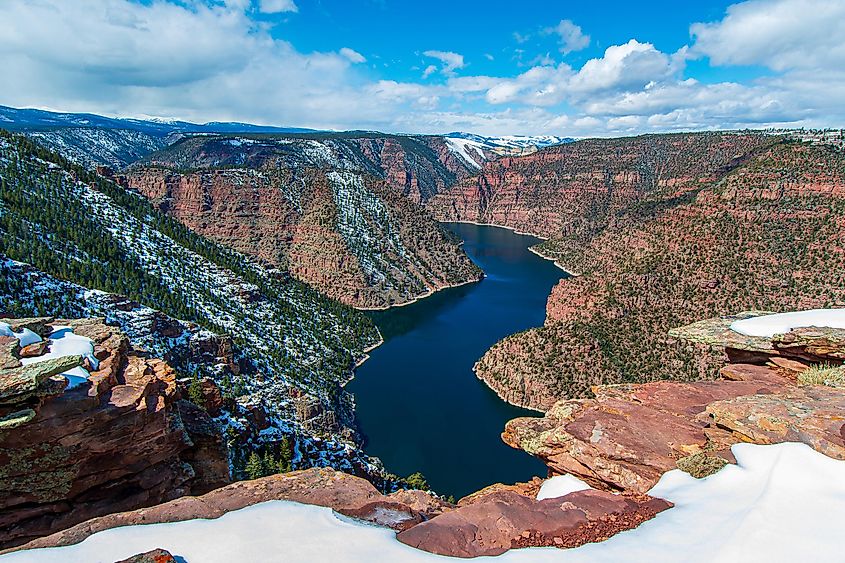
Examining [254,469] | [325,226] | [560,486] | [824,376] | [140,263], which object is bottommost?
[254,469]

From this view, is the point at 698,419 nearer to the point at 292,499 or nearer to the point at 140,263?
the point at 292,499

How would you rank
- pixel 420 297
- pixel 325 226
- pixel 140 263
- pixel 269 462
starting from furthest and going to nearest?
pixel 325 226 < pixel 420 297 < pixel 140 263 < pixel 269 462

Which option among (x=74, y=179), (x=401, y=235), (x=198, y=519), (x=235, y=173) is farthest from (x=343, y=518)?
(x=235, y=173)

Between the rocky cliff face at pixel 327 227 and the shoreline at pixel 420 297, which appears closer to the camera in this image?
the shoreline at pixel 420 297

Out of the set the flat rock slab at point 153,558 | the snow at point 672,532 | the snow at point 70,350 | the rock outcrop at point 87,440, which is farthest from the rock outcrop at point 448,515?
the snow at point 70,350

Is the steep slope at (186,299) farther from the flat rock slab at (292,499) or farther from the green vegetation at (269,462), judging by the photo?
the flat rock slab at (292,499)

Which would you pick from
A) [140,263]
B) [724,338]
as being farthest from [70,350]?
[140,263]
